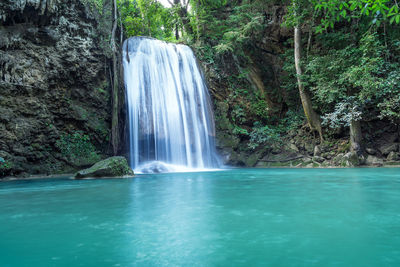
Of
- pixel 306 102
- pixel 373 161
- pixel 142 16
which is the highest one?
pixel 142 16

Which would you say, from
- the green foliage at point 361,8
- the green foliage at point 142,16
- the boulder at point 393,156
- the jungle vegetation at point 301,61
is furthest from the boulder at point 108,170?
the green foliage at point 142,16

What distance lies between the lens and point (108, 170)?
25.8 ft

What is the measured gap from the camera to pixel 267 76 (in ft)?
50.2

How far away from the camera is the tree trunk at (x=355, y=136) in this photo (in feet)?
35.1

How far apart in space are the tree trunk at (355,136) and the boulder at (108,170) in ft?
28.5

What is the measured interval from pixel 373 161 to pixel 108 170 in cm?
991

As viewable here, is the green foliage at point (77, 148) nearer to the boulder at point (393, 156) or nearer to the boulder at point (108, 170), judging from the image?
the boulder at point (108, 170)

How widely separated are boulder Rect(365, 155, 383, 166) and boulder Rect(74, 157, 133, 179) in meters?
9.12

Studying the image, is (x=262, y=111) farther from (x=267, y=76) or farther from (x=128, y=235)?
(x=128, y=235)

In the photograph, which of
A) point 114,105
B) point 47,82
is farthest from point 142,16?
point 47,82

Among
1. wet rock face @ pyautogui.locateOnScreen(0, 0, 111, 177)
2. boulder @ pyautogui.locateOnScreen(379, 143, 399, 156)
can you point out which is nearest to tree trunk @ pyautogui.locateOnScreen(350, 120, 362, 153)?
boulder @ pyautogui.locateOnScreen(379, 143, 399, 156)

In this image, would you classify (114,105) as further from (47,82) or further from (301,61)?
(301,61)

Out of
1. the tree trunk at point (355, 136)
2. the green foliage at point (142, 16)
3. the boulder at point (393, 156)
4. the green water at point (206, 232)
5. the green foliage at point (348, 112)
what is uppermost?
the green foliage at point (142, 16)

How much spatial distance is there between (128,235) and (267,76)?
47.4 feet
